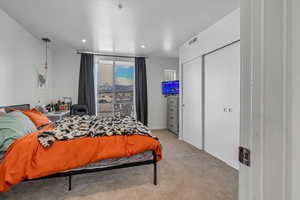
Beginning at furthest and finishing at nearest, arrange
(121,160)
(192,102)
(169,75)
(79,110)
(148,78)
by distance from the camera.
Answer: (169,75) → (148,78) → (79,110) → (192,102) → (121,160)

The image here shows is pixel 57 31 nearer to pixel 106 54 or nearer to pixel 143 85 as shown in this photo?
pixel 106 54

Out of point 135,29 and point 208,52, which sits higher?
point 135,29

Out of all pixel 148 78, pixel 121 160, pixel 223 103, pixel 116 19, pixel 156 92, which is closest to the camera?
pixel 121 160

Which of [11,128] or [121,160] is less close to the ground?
[11,128]

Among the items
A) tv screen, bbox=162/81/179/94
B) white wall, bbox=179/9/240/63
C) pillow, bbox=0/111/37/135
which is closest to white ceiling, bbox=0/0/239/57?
white wall, bbox=179/9/240/63

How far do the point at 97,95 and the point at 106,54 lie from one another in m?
1.31

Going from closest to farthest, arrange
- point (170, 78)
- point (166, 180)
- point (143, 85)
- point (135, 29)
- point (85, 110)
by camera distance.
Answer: point (166, 180) → point (135, 29) → point (85, 110) → point (143, 85) → point (170, 78)

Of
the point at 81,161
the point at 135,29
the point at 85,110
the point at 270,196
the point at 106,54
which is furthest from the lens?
the point at 106,54

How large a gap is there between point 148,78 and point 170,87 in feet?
2.70

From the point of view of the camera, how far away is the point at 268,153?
1.64ft

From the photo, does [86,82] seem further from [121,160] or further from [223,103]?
[223,103]

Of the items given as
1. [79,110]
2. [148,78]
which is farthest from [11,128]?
[148,78]

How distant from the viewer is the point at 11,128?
1.78 meters

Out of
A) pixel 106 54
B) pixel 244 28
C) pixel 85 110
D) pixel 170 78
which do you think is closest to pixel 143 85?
pixel 170 78
